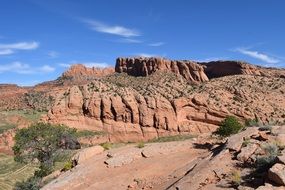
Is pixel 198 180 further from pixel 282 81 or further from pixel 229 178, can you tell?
pixel 282 81

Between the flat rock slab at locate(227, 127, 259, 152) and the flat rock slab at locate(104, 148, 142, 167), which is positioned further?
the flat rock slab at locate(104, 148, 142, 167)

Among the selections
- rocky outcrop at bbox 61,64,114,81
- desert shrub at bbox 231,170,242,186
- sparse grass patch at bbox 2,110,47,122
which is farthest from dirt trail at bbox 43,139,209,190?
rocky outcrop at bbox 61,64,114,81

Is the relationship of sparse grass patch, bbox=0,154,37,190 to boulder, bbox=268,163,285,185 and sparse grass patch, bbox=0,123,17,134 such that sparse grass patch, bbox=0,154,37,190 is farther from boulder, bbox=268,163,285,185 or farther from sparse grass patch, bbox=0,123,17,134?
boulder, bbox=268,163,285,185

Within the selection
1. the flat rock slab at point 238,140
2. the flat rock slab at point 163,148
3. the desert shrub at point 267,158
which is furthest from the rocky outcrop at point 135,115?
the desert shrub at point 267,158

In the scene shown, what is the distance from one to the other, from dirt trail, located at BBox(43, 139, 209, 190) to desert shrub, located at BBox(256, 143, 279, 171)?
3805 millimetres

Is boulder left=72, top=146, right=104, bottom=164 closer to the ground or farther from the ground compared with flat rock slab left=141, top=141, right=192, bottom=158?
closer to the ground

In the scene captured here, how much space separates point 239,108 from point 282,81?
21.0m

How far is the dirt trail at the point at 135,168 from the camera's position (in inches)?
719

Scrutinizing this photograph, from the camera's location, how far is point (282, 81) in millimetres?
94438

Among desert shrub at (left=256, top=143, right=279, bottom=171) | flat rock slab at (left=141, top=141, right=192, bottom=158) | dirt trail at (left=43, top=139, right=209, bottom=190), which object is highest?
desert shrub at (left=256, top=143, right=279, bottom=171)

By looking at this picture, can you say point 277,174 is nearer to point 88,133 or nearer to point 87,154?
point 87,154

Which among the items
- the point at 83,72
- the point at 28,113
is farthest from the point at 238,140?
the point at 83,72

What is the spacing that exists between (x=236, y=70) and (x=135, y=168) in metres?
89.2

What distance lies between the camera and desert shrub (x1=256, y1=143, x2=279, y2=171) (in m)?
13.6
